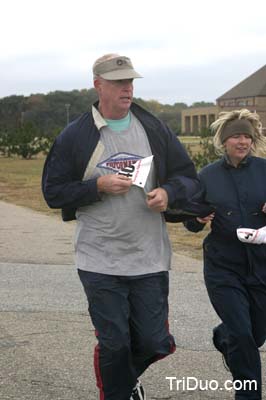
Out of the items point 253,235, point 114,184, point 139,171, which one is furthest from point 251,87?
point 114,184

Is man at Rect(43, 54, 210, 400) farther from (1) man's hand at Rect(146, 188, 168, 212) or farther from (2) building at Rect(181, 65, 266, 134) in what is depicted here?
(2) building at Rect(181, 65, 266, 134)

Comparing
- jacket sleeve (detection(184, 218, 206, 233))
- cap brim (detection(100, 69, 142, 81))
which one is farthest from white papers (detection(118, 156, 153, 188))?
jacket sleeve (detection(184, 218, 206, 233))

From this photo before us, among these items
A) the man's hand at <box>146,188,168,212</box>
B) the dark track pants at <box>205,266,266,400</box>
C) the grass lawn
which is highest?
the man's hand at <box>146,188,168,212</box>

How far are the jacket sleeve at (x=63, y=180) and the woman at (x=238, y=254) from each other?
2.87ft

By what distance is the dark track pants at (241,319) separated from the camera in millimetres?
4582

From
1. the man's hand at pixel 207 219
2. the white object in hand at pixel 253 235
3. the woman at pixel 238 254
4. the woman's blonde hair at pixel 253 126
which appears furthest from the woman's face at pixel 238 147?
the white object in hand at pixel 253 235

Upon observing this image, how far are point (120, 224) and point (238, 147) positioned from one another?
1.06m

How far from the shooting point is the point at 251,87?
117 metres

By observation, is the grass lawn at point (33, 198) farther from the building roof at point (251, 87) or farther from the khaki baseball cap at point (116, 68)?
the building roof at point (251, 87)

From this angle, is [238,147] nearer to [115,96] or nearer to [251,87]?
[115,96]

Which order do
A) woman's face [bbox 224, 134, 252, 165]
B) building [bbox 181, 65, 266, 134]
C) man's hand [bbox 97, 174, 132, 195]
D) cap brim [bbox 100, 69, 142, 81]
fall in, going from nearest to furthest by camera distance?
man's hand [bbox 97, 174, 132, 195]
cap brim [bbox 100, 69, 142, 81]
woman's face [bbox 224, 134, 252, 165]
building [bbox 181, 65, 266, 134]

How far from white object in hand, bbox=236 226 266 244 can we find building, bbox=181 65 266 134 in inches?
4018

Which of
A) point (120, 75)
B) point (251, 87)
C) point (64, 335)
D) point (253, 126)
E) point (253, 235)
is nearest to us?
point (120, 75)

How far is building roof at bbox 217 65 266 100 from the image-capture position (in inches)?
4464
